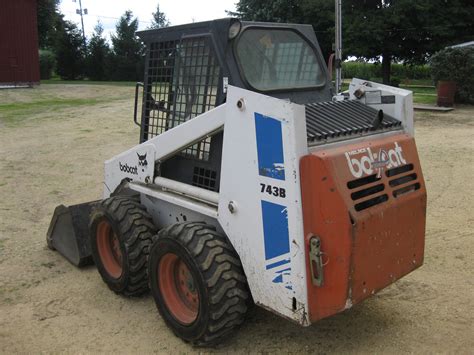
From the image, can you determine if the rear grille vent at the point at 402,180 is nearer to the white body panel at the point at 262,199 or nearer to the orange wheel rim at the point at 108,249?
the white body panel at the point at 262,199

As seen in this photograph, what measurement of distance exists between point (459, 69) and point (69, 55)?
1235 inches

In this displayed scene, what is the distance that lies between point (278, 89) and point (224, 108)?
2.13 ft

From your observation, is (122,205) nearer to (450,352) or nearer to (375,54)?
(450,352)

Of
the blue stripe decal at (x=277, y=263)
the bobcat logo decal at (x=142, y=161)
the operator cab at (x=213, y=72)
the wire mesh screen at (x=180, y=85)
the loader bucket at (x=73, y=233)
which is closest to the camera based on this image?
the blue stripe decal at (x=277, y=263)

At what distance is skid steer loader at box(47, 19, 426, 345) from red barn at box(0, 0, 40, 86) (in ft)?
82.4

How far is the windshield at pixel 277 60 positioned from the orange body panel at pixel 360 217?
2.98ft

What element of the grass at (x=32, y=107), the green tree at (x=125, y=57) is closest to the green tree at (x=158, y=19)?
the green tree at (x=125, y=57)

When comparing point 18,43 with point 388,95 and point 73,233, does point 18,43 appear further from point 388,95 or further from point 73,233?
point 388,95

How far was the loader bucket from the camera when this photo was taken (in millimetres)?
4703

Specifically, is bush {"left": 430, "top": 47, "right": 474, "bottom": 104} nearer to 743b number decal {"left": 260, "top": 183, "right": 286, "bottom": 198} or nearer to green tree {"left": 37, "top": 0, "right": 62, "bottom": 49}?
743b number decal {"left": 260, "top": 183, "right": 286, "bottom": 198}

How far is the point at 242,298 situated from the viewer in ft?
10.2

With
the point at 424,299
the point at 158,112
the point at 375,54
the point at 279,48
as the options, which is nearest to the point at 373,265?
the point at 424,299

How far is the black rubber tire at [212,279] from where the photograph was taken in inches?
121

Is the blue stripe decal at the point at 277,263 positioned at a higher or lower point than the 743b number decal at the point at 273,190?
lower
